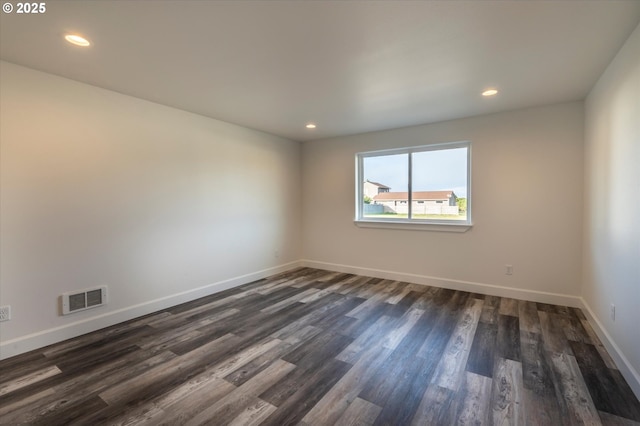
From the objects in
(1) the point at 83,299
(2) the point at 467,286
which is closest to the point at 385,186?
(2) the point at 467,286

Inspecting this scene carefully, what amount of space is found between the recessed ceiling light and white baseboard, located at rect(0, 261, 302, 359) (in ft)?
7.98

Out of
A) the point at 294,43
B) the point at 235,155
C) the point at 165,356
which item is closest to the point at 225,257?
the point at 235,155

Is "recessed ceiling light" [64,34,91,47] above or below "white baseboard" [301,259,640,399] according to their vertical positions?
above

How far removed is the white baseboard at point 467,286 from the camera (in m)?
3.53

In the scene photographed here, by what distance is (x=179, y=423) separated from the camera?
1678mm

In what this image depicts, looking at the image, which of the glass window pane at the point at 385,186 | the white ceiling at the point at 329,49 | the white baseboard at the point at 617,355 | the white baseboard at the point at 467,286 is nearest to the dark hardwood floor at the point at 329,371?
the white baseboard at the point at 617,355

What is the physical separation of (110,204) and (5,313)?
1182mm

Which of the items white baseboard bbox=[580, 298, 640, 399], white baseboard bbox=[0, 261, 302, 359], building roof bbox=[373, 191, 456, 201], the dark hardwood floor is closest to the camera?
the dark hardwood floor

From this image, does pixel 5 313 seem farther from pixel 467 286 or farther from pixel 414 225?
pixel 467 286

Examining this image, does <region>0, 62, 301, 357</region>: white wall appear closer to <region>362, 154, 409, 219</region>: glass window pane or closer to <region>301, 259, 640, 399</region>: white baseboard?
<region>301, 259, 640, 399</region>: white baseboard

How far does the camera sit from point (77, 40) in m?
2.08

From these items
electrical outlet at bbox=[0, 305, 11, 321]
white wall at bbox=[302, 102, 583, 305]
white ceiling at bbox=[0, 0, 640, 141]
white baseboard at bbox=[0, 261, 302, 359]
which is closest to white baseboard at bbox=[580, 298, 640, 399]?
white wall at bbox=[302, 102, 583, 305]

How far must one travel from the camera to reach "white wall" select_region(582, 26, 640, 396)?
1.97 meters

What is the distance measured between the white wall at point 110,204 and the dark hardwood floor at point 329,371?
39 centimetres
